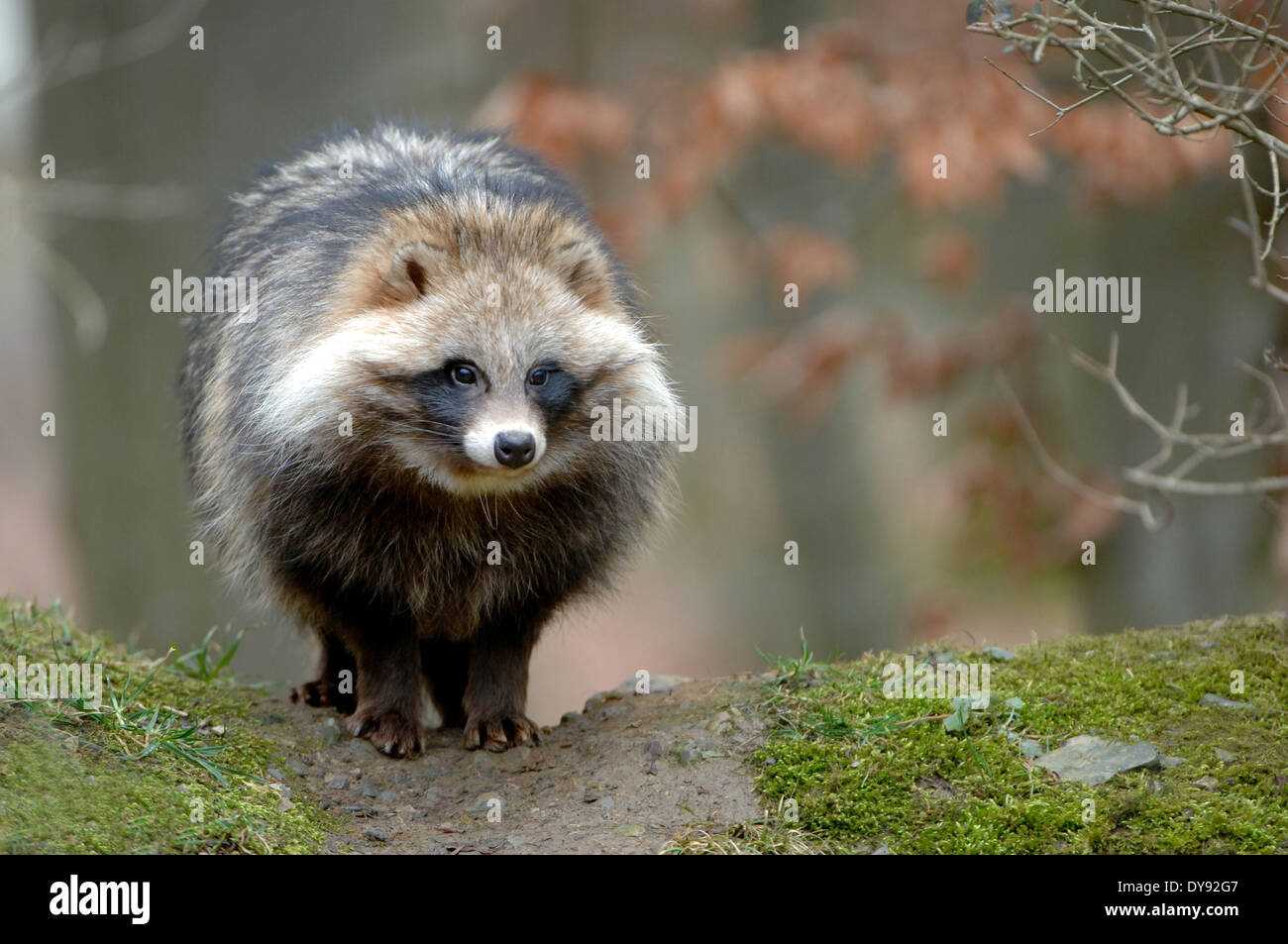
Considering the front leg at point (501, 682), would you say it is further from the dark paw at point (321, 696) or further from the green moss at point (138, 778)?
the green moss at point (138, 778)

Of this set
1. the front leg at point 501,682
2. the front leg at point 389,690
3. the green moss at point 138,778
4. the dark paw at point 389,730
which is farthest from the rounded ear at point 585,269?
the green moss at point 138,778

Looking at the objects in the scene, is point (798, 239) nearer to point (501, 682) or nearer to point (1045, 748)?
point (501, 682)

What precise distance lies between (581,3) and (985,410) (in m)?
6.78

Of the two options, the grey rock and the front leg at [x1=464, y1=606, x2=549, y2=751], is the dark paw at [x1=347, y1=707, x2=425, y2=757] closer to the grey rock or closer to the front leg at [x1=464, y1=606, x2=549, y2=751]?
the front leg at [x1=464, y1=606, x2=549, y2=751]

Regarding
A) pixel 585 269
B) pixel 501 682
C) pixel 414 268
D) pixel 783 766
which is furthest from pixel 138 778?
pixel 585 269

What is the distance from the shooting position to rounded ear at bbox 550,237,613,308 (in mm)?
Answer: 5867

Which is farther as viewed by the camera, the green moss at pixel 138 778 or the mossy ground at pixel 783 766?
the mossy ground at pixel 783 766

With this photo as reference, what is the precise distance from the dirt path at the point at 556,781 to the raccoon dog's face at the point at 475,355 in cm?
120

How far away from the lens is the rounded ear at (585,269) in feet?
19.2

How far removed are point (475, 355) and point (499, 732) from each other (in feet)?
5.85

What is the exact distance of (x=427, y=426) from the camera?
5.52 metres

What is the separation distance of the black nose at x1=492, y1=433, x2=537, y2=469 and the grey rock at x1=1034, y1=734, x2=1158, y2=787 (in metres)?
2.28

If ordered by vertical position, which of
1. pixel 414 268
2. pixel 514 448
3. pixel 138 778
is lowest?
pixel 138 778

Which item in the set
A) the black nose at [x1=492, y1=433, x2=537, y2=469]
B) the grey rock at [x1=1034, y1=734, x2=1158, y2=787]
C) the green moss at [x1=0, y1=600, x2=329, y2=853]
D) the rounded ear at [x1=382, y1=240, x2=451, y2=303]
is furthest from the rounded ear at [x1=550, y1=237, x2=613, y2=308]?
the grey rock at [x1=1034, y1=734, x2=1158, y2=787]
